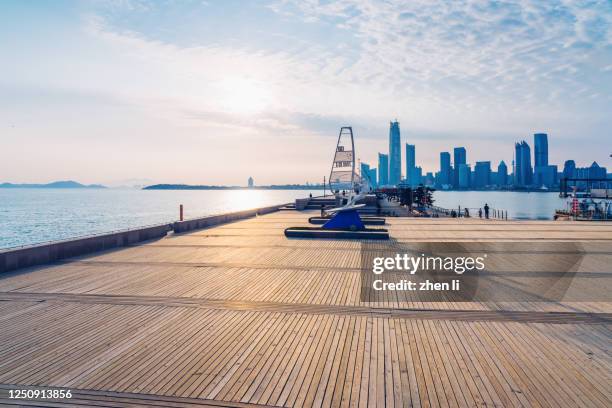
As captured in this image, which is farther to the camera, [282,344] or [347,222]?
[347,222]

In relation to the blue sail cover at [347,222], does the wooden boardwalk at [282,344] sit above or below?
below

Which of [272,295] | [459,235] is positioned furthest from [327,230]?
[272,295]

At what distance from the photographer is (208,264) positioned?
15062 mm

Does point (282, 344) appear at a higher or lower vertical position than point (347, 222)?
lower

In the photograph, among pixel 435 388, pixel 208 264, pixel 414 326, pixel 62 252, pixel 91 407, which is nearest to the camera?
pixel 91 407

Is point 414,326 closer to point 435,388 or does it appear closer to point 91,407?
point 435,388

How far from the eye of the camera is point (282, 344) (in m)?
7.39

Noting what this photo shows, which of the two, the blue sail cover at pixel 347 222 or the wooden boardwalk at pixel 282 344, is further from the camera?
the blue sail cover at pixel 347 222

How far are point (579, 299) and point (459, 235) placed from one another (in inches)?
511

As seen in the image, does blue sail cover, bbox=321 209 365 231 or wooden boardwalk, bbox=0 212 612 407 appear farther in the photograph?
blue sail cover, bbox=321 209 365 231

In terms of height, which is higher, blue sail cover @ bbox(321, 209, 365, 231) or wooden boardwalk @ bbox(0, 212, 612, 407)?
blue sail cover @ bbox(321, 209, 365, 231)

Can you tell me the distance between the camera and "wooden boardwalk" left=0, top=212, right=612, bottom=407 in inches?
224

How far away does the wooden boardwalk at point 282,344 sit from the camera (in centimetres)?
570

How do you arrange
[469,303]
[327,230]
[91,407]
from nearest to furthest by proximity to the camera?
[91,407] → [469,303] → [327,230]
